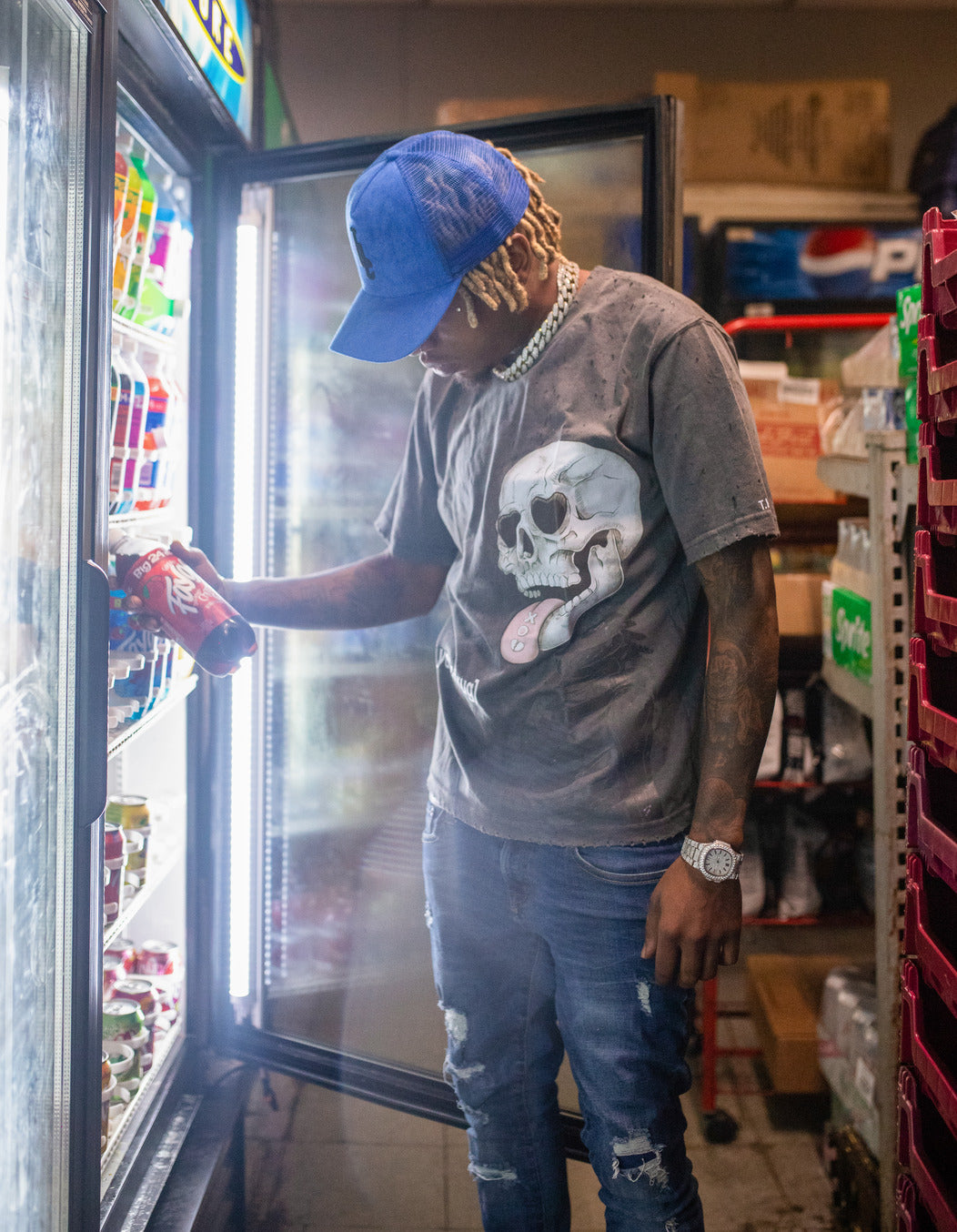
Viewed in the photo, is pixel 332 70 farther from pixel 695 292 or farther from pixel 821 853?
pixel 821 853

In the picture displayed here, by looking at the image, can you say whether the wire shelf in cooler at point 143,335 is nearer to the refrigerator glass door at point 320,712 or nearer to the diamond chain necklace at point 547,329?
the refrigerator glass door at point 320,712

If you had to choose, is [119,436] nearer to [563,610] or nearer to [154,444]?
[154,444]

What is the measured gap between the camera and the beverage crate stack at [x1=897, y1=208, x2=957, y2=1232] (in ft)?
3.90

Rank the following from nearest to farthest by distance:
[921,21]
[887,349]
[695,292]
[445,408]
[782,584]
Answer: [445,408] → [887,349] → [782,584] → [695,292] → [921,21]

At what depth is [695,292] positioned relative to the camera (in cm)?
375

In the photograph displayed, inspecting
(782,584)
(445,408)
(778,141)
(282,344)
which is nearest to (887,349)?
(782,584)

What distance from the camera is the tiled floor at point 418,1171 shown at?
2098mm

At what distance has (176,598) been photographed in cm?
155

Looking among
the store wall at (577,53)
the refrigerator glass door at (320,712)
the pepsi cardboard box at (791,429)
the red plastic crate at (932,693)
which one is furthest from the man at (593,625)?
the store wall at (577,53)

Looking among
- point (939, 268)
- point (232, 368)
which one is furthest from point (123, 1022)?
point (939, 268)

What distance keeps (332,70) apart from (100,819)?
3.80 meters

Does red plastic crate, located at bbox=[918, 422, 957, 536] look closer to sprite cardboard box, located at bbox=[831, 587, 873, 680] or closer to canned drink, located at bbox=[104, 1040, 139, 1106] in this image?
sprite cardboard box, located at bbox=[831, 587, 873, 680]

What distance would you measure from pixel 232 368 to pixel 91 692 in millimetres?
1005

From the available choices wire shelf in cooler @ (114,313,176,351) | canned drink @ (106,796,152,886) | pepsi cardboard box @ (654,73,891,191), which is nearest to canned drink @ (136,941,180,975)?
canned drink @ (106,796,152,886)
